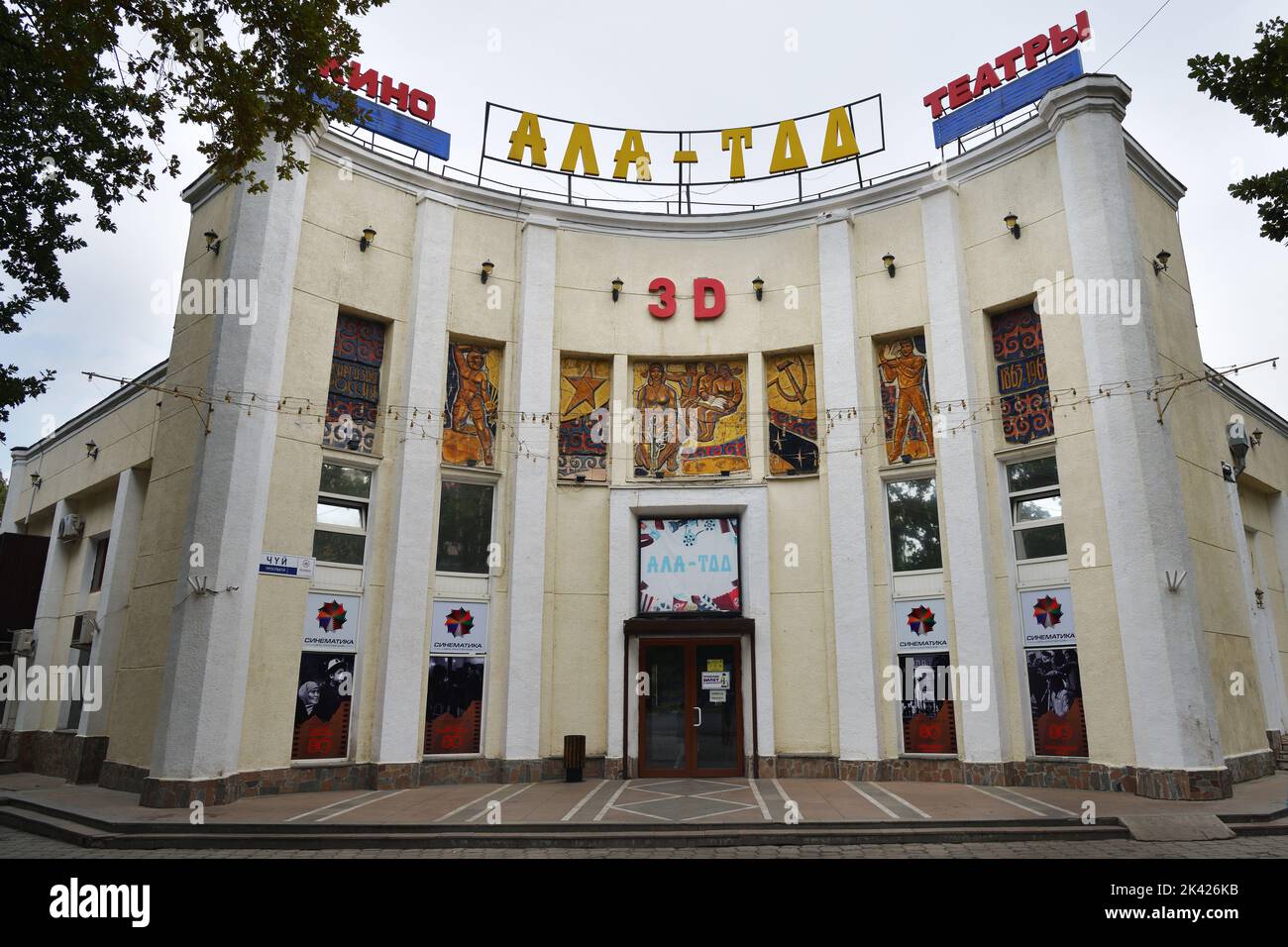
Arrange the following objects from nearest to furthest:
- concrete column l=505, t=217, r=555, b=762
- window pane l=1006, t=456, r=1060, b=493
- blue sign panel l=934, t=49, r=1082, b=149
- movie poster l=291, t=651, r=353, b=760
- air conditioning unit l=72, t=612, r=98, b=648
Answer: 1. movie poster l=291, t=651, r=353, b=760
2. window pane l=1006, t=456, r=1060, b=493
3. concrete column l=505, t=217, r=555, b=762
4. blue sign panel l=934, t=49, r=1082, b=149
5. air conditioning unit l=72, t=612, r=98, b=648

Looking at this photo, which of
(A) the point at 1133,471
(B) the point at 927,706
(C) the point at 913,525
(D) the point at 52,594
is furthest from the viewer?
(D) the point at 52,594

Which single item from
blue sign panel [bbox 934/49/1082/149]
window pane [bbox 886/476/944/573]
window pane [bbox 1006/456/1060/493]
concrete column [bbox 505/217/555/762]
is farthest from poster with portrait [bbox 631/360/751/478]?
blue sign panel [bbox 934/49/1082/149]

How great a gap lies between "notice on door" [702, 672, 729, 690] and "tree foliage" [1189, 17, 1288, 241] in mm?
11450

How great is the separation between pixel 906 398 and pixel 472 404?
9112 millimetres

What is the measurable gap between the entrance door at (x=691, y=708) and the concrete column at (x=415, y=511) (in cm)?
456

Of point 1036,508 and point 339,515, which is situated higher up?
point 1036,508

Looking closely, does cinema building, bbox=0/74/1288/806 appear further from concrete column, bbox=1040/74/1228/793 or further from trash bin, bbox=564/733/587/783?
trash bin, bbox=564/733/587/783

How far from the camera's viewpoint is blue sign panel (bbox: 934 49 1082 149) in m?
15.8

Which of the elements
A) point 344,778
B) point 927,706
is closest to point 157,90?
point 344,778

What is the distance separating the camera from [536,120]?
62.0 ft

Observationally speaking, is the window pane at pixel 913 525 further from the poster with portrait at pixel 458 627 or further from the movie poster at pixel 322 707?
the movie poster at pixel 322 707

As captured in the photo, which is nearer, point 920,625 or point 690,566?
point 920,625

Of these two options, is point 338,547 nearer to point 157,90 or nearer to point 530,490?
point 530,490

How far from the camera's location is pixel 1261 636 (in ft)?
58.5
